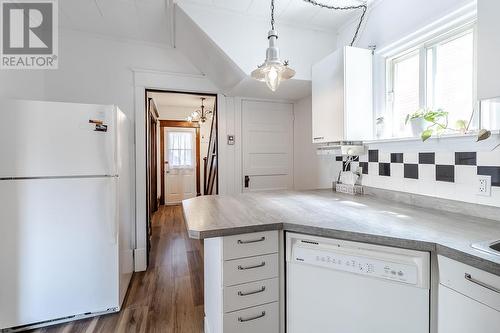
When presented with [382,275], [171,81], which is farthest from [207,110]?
[382,275]

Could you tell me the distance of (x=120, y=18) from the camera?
2.20 m

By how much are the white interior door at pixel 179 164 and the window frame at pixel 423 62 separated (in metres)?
5.04

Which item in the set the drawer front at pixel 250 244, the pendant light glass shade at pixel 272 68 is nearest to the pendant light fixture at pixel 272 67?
the pendant light glass shade at pixel 272 68

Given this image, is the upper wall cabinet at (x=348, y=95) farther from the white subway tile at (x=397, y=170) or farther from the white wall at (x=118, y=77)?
the white wall at (x=118, y=77)

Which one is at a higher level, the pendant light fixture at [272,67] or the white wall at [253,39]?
the white wall at [253,39]

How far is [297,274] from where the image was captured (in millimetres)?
1255

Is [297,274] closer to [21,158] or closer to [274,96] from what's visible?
[21,158]

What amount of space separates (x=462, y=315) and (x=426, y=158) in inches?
39.5

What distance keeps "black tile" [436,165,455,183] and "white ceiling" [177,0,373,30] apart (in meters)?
1.47

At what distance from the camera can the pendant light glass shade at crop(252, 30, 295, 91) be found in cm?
136

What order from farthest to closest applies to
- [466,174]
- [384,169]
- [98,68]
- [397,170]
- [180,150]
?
[180,150], [98,68], [384,169], [397,170], [466,174]

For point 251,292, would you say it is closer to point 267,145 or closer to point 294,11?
point 267,145

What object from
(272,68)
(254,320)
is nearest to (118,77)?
(272,68)

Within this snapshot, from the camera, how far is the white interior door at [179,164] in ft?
19.9
